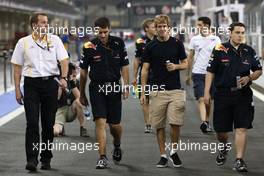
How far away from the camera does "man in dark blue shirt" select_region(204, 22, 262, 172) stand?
840cm

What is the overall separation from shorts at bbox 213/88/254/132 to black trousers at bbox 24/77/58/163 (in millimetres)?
1958

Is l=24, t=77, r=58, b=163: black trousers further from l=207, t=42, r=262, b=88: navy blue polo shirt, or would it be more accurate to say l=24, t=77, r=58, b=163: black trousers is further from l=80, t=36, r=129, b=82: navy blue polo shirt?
l=207, t=42, r=262, b=88: navy blue polo shirt

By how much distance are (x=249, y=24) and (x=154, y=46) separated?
29.8 metres

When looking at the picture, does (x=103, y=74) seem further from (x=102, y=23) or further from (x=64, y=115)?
(x=64, y=115)

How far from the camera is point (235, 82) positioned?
8430 millimetres

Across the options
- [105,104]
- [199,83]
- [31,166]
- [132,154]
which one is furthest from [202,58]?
[31,166]

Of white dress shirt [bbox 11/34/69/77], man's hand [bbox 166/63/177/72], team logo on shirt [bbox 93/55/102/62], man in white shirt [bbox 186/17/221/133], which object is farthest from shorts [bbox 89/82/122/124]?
man in white shirt [bbox 186/17/221/133]

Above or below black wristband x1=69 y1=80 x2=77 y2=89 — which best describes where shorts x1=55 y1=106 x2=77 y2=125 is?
below

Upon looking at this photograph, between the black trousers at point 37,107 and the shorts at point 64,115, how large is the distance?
266cm

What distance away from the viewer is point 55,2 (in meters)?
65.5

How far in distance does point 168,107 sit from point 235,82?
90cm

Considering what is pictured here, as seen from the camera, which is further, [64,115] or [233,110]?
[64,115]

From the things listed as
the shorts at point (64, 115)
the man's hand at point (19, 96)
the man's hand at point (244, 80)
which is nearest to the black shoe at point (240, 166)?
the man's hand at point (244, 80)

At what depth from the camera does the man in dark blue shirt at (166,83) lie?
870cm
